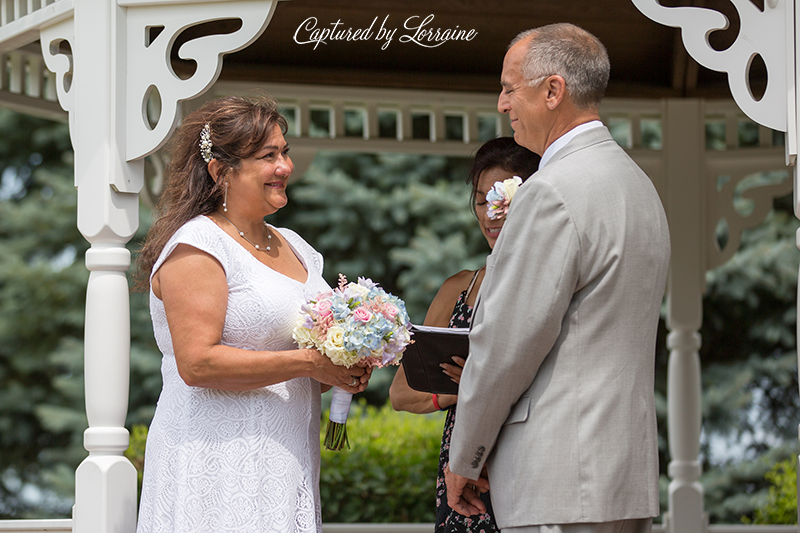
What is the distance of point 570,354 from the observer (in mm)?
2520

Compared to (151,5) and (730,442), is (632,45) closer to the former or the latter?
(151,5)

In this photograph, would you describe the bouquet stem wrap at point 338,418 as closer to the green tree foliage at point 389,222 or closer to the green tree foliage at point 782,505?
the green tree foliage at point 782,505

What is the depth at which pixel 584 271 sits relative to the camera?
2506 millimetres

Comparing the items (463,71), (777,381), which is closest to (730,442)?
(777,381)

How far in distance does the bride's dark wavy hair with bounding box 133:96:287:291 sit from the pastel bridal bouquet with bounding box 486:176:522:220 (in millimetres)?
810

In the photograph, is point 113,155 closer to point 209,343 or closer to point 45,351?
point 209,343

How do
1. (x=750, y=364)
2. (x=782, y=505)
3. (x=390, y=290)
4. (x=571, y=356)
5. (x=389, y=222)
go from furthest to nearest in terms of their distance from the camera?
(x=389, y=222) → (x=390, y=290) → (x=750, y=364) → (x=782, y=505) → (x=571, y=356)

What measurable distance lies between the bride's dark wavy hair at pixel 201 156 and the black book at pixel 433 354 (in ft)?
2.84

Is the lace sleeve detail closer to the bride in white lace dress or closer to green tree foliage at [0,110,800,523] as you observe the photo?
the bride in white lace dress

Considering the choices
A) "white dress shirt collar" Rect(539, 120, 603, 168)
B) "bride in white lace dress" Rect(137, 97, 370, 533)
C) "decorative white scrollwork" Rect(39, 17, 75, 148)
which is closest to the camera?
"white dress shirt collar" Rect(539, 120, 603, 168)

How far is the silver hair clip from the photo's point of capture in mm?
3242

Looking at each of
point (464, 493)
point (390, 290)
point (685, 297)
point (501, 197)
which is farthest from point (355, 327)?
point (390, 290)

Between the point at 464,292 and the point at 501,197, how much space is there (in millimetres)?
488

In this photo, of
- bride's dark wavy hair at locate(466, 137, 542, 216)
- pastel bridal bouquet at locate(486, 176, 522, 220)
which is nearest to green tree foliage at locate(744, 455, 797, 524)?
bride's dark wavy hair at locate(466, 137, 542, 216)
